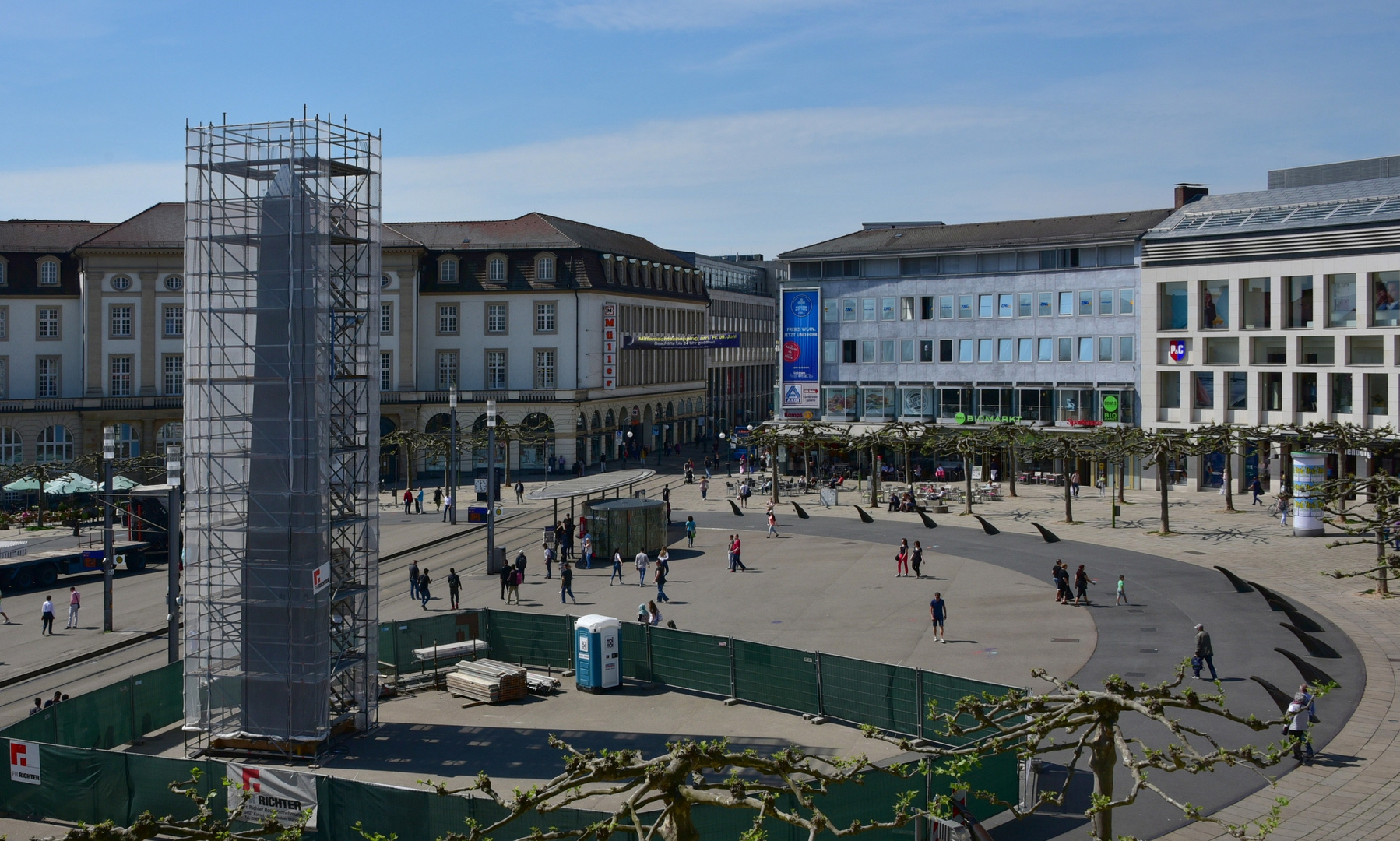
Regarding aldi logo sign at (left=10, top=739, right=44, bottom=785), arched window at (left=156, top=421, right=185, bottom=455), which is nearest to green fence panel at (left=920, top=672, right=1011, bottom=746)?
aldi logo sign at (left=10, top=739, right=44, bottom=785)

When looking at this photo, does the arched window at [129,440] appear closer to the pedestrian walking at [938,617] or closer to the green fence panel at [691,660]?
the green fence panel at [691,660]

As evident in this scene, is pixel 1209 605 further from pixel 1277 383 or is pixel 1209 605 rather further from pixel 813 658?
pixel 1277 383

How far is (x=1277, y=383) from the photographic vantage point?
6925cm

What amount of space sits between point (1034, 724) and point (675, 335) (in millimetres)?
96898

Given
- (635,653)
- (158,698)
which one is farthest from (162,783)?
(635,653)

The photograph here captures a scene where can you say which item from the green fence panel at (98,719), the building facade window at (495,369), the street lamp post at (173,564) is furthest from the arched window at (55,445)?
the green fence panel at (98,719)

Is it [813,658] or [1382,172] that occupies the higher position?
[1382,172]

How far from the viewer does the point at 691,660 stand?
2981 cm

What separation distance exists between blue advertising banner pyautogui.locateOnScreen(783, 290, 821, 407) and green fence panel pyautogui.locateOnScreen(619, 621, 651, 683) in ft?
181

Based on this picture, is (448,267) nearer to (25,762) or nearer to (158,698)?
(158,698)

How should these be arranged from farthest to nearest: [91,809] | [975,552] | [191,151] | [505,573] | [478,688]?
[975,552]
[505,573]
[478,688]
[191,151]
[91,809]

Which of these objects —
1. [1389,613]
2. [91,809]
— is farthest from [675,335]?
[91,809]

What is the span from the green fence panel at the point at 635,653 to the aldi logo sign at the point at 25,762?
42.5 ft

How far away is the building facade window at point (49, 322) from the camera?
3189 inches
